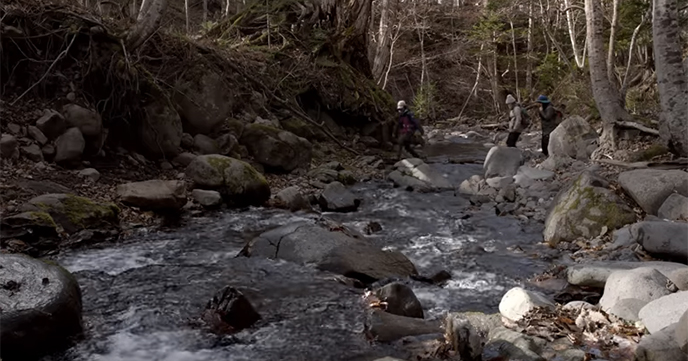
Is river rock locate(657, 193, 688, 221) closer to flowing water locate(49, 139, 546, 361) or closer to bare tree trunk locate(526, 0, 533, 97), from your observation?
flowing water locate(49, 139, 546, 361)

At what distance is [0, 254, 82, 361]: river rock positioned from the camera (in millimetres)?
4047

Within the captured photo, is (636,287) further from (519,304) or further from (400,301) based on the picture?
(400,301)

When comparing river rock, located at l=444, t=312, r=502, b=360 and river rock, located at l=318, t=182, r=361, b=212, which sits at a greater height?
river rock, located at l=444, t=312, r=502, b=360

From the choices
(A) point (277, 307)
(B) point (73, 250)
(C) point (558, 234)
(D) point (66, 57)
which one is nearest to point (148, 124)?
(D) point (66, 57)

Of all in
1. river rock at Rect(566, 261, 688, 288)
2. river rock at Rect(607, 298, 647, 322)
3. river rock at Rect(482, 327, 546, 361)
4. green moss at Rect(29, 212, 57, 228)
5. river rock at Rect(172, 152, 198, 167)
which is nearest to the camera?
river rock at Rect(482, 327, 546, 361)

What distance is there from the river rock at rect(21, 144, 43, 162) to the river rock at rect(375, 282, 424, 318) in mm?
6174

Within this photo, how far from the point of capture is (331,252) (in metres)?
6.76

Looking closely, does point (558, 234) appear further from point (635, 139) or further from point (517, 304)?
point (635, 139)

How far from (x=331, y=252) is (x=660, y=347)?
148 inches

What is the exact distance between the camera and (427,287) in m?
6.22

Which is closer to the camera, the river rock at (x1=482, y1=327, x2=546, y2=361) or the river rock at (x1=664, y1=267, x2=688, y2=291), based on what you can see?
the river rock at (x1=482, y1=327, x2=546, y2=361)

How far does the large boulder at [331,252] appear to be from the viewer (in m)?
6.48

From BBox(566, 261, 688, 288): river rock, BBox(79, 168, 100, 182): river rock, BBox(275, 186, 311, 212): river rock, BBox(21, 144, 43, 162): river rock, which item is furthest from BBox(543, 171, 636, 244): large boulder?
BBox(21, 144, 43, 162): river rock

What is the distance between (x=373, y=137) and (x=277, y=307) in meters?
12.7
